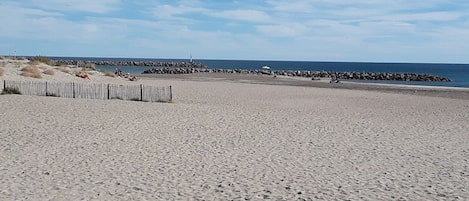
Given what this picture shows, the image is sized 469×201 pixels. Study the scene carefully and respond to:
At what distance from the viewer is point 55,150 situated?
10.2 m

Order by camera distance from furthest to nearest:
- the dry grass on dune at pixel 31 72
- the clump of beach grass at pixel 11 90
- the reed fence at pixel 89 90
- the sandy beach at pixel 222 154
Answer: the dry grass on dune at pixel 31 72, the reed fence at pixel 89 90, the clump of beach grass at pixel 11 90, the sandy beach at pixel 222 154

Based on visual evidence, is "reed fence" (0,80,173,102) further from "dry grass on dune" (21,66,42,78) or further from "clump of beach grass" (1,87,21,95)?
"dry grass on dune" (21,66,42,78)

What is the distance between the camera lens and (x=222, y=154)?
1016 centimetres

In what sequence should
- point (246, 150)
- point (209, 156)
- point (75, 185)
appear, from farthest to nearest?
point (246, 150), point (209, 156), point (75, 185)

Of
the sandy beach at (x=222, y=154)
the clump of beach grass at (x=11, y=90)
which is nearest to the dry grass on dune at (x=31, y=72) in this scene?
the clump of beach grass at (x=11, y=90)

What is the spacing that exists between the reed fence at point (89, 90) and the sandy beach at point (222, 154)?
2.47m

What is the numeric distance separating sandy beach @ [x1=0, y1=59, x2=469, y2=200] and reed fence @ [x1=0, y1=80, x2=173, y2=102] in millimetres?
2470

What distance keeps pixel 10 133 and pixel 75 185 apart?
5489mm

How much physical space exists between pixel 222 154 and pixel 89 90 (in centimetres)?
1241

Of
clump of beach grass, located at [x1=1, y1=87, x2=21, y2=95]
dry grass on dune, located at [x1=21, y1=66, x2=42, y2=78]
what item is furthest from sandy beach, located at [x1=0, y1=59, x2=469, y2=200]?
dry grass on dune, located at [x1=21, y1=66, x2=42, y2=78]

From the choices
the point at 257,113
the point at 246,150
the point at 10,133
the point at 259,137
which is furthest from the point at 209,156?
the point at 257,113

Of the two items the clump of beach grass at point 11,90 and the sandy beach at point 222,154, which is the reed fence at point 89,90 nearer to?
the clump of beach grass at point 11,90

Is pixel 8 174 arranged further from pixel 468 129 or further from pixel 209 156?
pixel 468 129

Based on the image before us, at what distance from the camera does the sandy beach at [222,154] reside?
23.9 feet
